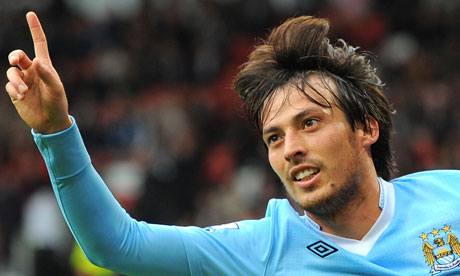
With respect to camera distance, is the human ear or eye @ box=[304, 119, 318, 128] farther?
the human ear

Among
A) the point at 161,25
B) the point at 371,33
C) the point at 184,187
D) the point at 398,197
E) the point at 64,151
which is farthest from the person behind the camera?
the point at 161,25

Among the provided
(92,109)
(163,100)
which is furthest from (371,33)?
(92,109)

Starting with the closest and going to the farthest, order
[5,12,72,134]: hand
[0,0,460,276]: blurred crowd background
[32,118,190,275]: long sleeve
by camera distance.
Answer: [5,12,72,134]: hand → [32,118,190,275]: long sleeve → [0,0,460,276]: blurred crowd background

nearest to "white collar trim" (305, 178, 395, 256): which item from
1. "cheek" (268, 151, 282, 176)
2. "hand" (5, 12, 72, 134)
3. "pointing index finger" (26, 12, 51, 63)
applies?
"cheek" (268, 151, 282, 176)

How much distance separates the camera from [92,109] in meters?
11.6

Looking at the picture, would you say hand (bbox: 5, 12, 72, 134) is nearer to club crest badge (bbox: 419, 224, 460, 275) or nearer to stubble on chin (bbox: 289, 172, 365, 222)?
stubble on chin (bbox: 289, 172, 365, 222)

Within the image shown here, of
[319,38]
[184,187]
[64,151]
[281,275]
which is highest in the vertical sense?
[319,38]

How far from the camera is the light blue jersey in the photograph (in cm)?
303

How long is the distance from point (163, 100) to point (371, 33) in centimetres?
288

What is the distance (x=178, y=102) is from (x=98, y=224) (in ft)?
26.4

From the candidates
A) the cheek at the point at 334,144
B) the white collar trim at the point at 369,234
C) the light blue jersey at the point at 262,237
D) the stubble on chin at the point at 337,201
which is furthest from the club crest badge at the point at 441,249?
the cheek at the point at 334,144

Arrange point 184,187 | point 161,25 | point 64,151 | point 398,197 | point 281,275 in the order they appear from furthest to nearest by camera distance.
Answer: point 161,25, point 184,187, point 398,197, point 281,275, point 64,151

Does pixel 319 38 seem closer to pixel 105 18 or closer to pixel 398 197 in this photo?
pixel 398 197

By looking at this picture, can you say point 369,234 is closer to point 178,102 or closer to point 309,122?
point 309,122
